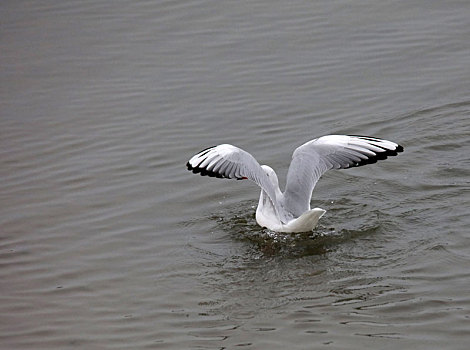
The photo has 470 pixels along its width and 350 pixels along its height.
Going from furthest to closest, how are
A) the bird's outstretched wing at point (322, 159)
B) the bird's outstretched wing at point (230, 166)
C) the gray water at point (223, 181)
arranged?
the bird's outstretched wing at point (322, 159) → the bird's outstretched wing at point (230, 166) → the gray water at point (223, 181)

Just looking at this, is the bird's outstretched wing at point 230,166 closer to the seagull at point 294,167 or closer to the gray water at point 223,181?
the seagull at point 294,167

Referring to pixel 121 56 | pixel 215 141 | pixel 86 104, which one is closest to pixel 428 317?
pixel 215 141

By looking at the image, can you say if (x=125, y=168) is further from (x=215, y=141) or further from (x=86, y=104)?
(x=86, y=104)

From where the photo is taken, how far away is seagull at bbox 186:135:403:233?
24.8 ft

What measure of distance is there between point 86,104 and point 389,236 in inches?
198

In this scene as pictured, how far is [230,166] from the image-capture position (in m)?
7.60

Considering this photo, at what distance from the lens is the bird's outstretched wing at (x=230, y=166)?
7543 millimetres

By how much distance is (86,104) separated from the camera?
438 inches

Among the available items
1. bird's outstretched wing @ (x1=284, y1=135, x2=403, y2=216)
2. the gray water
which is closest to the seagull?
bird's outstretched wing @ (x1=284, y1=135, x2=403, y2=216)

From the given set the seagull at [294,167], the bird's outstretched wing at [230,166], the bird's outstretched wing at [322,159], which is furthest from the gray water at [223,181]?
the bird's outstretched wing at [230,166]

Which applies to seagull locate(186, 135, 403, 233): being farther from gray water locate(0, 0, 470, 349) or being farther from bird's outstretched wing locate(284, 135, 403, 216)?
gray water locate(0, 0, 470, 349)

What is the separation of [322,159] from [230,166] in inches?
39.3

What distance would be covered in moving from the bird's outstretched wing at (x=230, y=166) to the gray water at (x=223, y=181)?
57 cm

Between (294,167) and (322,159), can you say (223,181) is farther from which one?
(322,159)
